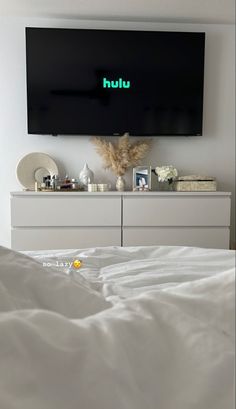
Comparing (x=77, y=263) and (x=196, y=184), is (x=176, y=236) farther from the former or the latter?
(x=77, y=263)

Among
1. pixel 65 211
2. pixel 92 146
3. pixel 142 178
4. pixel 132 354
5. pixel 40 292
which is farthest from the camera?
pixel 92 146

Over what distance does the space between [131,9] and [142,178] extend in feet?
4.04

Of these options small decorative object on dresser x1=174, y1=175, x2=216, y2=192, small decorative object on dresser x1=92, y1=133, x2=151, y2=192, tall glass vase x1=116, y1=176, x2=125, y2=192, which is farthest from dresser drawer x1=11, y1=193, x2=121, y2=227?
small decorative object on dresser x1=174, y1=175, x2=216, y2=192

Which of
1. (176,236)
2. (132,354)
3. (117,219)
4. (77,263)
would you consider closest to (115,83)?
(117,219)

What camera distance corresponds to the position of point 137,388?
35cm

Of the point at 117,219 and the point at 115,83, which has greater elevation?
the point at 115,83

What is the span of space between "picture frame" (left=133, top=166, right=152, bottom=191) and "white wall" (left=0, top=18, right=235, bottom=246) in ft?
0.57

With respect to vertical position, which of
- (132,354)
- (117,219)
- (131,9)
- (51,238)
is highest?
(131,9)

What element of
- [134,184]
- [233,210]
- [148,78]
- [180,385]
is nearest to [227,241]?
[233,210]

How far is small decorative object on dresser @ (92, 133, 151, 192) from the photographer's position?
3.00 meters

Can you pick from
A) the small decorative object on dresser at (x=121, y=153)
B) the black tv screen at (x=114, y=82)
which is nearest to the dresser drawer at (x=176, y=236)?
the small decorative object on dresser at (x=121, y=153)

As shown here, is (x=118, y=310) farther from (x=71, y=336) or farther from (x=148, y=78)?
(x=148, y=78)

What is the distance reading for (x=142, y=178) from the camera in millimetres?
2928

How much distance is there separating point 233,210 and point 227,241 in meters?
0.56
